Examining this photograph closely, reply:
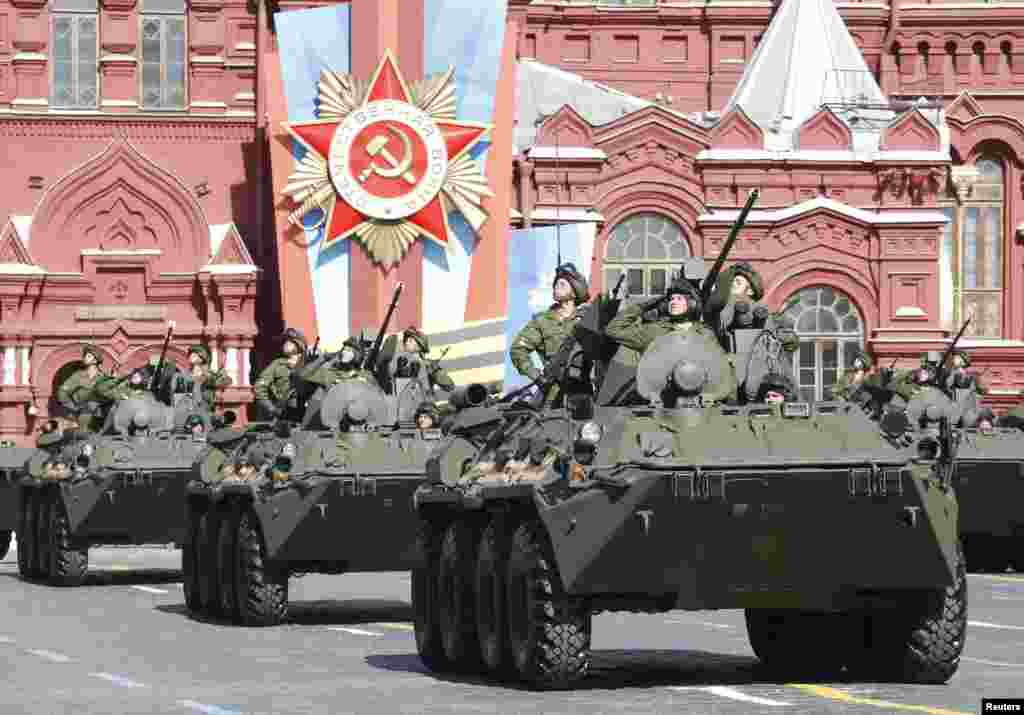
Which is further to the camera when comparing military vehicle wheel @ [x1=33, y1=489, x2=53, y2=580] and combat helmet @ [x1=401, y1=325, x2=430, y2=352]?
military vehicle wheel @ [x1=33, y1=489, x2=53, y2=580]

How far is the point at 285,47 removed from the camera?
50.2 meters

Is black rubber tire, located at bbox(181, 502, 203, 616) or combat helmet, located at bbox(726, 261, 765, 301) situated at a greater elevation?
combat helmet, located at bbox(726, 261, 765, 301)

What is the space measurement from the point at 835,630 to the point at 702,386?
1567 mm

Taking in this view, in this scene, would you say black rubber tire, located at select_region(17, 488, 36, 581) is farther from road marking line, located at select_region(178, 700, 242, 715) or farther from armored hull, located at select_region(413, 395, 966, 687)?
road marking line, located at select_region(178, 700, 242, 715)

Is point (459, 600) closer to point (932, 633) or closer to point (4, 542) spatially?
point (932, 633)

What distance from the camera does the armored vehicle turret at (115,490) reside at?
2841cm

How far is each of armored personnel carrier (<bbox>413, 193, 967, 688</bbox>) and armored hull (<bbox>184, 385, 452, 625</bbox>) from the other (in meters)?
6.24

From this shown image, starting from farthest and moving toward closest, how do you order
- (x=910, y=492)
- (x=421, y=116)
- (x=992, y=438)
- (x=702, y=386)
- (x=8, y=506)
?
1. (x=421, y=116)
2. (x=8, y=506)
3. (x=992, y=438)
4. (x=702, y=386)
5. (x=910, y=492)

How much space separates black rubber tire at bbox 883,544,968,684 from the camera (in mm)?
14984

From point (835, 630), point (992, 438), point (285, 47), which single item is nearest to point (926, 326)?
point (285, 47)

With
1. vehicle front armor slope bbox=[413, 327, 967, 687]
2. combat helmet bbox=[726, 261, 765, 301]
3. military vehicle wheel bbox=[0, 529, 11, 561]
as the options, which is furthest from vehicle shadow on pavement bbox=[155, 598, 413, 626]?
military vehicle wheel bbox=[0, 529, 11, 561]

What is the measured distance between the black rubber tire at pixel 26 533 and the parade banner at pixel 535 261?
66.0 ft

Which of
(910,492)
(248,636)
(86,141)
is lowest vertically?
(248,636)

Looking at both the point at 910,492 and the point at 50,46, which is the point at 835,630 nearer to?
the point at 910,492
